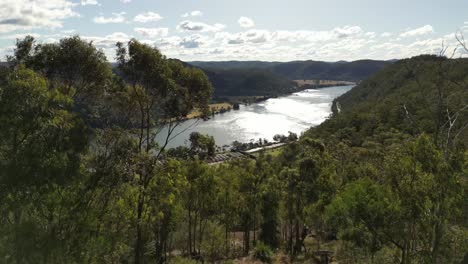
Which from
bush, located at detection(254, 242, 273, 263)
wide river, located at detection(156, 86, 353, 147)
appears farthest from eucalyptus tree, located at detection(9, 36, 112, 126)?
wide river, located at detection(156, 86, 353, 147)

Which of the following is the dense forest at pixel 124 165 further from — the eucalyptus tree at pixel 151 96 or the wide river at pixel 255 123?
the wide river at pixel 255 123

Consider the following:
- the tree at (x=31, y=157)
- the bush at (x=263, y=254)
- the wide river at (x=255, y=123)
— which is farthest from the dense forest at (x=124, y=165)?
the wide river at (x=255, y=123)

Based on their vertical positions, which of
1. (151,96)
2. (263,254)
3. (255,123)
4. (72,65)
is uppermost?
(72,65)

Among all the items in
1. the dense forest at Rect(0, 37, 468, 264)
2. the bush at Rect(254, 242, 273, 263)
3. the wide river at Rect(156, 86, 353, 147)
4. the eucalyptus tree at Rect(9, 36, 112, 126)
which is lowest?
the wide river at Rect(156, 86, 353, 147)

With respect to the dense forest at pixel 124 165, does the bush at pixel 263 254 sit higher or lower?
lower

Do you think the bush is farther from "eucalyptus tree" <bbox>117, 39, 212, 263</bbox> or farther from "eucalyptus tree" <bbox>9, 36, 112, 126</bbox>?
"eucalyptus tree" <bbox>9, 36, 112, 126</bbox>

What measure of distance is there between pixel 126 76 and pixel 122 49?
1026 mm

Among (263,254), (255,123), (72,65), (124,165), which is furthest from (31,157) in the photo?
(255,123)

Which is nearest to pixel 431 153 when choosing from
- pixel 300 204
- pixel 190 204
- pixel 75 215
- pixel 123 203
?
pixel 123 203

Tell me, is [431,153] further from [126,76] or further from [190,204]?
[190,204]

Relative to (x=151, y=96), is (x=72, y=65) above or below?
above

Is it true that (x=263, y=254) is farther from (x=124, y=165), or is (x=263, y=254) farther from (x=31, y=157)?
(x=31, y=157)

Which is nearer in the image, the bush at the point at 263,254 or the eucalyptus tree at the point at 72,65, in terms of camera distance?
the eucalyptus tree at the point at 72,65

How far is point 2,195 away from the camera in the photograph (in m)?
7.68
